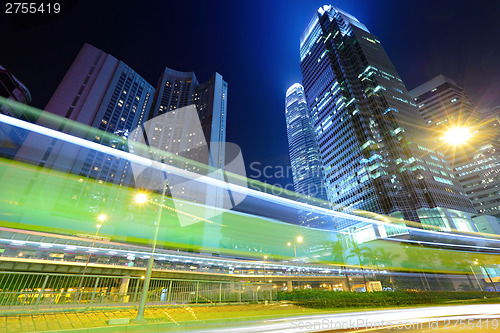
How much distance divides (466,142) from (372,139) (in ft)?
276

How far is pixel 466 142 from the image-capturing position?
123m

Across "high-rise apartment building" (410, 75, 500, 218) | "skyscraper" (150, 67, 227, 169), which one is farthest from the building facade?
"high-rise apartment building" (410, 75, 500, 218)

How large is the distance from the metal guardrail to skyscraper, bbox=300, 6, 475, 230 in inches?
2948

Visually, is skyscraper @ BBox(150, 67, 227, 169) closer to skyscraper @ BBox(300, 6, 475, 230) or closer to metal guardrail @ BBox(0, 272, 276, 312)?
skyscraper @ BBox(300, 6, 475, 230)

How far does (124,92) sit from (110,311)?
137 metres

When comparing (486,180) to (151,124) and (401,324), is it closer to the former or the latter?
(401,324)

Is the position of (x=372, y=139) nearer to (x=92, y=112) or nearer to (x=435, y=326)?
(x=435, y=326)

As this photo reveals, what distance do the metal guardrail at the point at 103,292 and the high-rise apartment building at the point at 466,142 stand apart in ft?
339

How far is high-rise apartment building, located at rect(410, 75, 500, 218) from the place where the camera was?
108 meters

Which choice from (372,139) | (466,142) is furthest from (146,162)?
(466,142)

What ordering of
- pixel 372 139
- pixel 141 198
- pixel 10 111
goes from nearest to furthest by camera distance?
1. pixel 141 198
2. pixel 10 111
3. pixel 372 139

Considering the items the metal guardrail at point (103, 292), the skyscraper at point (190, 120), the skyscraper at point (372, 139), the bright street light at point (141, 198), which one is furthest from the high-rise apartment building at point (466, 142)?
the bright street light at point (141, 198)

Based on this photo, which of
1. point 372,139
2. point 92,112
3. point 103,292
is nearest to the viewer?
point 103,292

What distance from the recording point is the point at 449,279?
191ft
